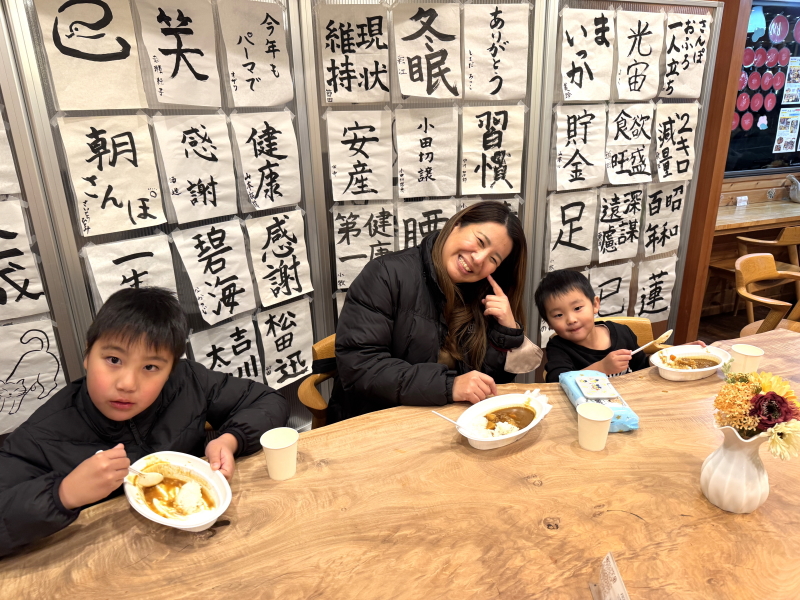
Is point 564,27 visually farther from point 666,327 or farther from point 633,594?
point 633,594

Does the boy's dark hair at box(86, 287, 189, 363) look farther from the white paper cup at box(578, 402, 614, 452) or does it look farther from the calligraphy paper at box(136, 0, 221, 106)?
the white paper cup at box(578, 402, 614, 452)

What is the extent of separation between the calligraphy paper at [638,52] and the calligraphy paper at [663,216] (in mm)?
557

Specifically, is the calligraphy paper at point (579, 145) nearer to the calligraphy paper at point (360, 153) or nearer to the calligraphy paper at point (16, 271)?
the calligraphy paper at point (360, 153)

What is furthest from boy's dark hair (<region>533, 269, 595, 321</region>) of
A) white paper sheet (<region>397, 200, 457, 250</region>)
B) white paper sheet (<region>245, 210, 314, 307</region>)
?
white paper sheet (<region>245, 210, 314, 307</region>)

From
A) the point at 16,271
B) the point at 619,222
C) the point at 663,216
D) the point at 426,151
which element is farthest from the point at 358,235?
the point at 663,216

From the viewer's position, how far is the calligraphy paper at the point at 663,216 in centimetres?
304

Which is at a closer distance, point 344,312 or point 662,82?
point 344,312

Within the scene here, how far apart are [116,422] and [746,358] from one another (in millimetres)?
1817

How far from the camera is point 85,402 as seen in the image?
4.08 feet


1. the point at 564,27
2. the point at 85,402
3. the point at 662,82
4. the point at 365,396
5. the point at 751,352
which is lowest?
the point at 365,396

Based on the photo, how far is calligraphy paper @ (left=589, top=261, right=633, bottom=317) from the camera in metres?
3.04

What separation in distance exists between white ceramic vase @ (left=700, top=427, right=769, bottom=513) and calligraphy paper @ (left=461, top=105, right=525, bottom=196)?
1.71 m

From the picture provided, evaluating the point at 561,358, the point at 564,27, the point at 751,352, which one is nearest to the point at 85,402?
the point at 561,358

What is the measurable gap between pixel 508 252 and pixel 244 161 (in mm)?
1089
